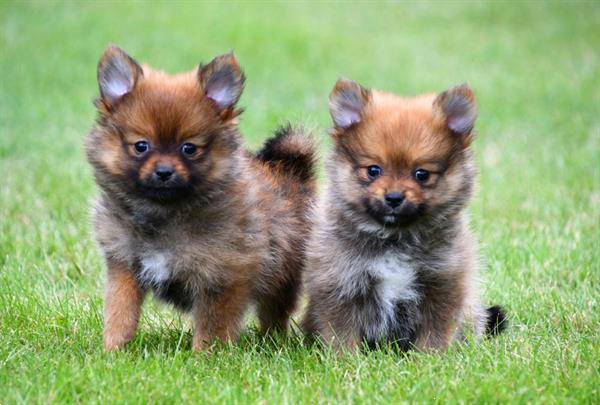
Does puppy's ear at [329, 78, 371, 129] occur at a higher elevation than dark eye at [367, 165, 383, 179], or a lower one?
higher

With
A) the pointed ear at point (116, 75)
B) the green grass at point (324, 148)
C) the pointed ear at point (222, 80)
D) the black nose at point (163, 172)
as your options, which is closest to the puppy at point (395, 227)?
the green grass at point (324, 148)

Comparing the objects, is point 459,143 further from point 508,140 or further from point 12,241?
point 508,140

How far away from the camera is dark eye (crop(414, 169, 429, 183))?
441cm

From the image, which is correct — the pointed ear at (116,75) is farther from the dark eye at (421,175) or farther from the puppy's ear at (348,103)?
the dark eye at (421,175)

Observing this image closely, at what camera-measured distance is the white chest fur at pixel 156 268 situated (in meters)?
4.46

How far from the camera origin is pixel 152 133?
432 cm

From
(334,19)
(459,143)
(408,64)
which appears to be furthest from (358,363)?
(334,19)

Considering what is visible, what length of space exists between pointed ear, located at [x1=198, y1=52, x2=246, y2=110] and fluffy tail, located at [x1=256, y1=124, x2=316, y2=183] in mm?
759

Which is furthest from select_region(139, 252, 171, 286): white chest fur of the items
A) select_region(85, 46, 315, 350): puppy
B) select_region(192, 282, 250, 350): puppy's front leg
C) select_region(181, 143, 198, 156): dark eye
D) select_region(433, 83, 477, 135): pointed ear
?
select_region(433, 83, 477, 135): pointed ear

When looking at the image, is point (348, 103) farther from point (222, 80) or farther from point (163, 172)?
point (163, 172)

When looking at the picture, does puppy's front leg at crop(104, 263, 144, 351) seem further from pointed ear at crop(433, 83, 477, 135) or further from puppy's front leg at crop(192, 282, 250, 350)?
pointed ear at crop(433, 83, 477, 135)

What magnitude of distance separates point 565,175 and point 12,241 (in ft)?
15.7

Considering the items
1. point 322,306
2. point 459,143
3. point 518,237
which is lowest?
point 518,237

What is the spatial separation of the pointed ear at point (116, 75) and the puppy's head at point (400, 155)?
97 centimetres
